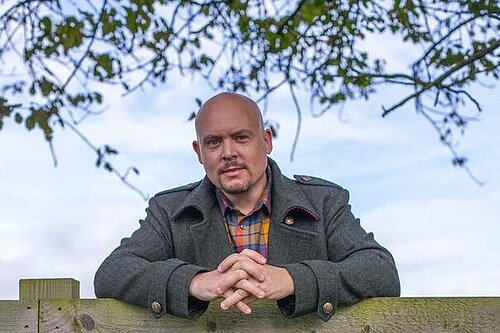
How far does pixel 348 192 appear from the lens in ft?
13.3

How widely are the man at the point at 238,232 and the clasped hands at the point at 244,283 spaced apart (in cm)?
4

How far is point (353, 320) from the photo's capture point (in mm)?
3303

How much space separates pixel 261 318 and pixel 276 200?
756mm

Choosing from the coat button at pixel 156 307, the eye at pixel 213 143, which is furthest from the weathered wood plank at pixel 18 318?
the eye at pixel 213 143

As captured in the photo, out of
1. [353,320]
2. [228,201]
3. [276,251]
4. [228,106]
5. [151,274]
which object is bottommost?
[353,320]

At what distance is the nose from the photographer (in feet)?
13.0

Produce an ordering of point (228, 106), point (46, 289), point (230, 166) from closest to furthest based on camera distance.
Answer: point (46, 289) → point (230, 166) → point (228, 106)

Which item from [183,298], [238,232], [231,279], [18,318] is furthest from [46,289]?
[238,232]

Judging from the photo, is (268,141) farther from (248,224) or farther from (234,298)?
(234,298)

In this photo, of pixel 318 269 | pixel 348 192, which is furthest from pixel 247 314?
pixel 348 192

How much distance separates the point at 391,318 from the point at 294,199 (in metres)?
0.75

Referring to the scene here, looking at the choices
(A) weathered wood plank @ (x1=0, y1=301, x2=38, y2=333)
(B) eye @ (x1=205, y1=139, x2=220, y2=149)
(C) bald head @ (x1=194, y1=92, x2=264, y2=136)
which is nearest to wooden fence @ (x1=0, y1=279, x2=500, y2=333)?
(A) weathered wood plank @ (x1=0, y1=301, x2=38, y2=333)

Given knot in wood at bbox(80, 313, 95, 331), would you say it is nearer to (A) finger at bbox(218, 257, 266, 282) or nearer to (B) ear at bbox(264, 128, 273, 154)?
(A) finger at bbox(218, 257, 266, 282)

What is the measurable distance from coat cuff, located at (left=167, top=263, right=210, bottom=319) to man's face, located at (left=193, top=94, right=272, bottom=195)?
668mm
